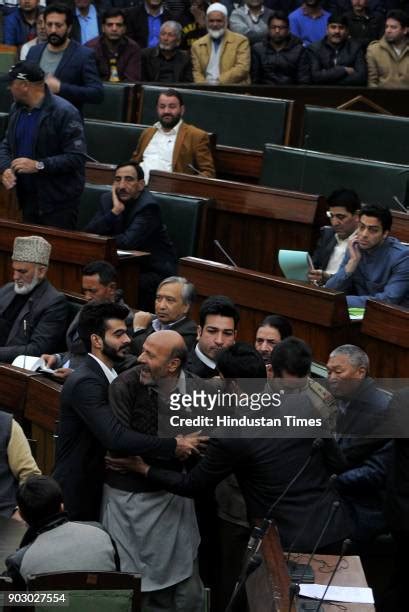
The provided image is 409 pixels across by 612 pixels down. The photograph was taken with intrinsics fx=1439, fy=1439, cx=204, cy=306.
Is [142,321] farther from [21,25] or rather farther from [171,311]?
[21,25]

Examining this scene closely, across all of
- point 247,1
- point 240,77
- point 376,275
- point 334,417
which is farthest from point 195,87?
point 334,417

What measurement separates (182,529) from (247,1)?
4437 mm

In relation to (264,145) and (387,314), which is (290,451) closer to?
(387,314)

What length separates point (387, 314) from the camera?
3963 mm

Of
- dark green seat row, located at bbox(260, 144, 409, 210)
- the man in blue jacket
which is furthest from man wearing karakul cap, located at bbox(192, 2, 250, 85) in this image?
the man in blue jacket

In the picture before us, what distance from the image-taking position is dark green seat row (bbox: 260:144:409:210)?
5.25 metres

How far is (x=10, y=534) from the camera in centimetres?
329

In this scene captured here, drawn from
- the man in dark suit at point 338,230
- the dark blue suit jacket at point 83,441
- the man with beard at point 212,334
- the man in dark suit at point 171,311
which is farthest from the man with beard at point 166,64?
the dark blue suit jacket at point 83,441

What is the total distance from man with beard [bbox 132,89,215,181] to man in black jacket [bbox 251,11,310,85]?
1.24 meters

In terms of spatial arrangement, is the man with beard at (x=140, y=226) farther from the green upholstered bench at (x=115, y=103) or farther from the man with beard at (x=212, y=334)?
the green upholstered bench at (x=115, y=103)

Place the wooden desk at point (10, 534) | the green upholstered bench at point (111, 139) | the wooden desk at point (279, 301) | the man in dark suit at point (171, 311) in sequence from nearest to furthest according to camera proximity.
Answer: the wooden desk at point (10, 534) → the man in dark suit at point (171, 311) → the wooden desk at point (279, 301) → the green upholstered bench at point (111, 139)

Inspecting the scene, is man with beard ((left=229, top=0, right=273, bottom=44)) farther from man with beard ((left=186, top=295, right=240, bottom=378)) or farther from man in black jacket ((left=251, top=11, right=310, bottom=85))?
man with beard ((left=186, top=295, right=240, bottom=378))

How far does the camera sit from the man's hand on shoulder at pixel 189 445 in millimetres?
3137

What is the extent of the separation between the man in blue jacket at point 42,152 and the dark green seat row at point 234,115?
1.22 m
